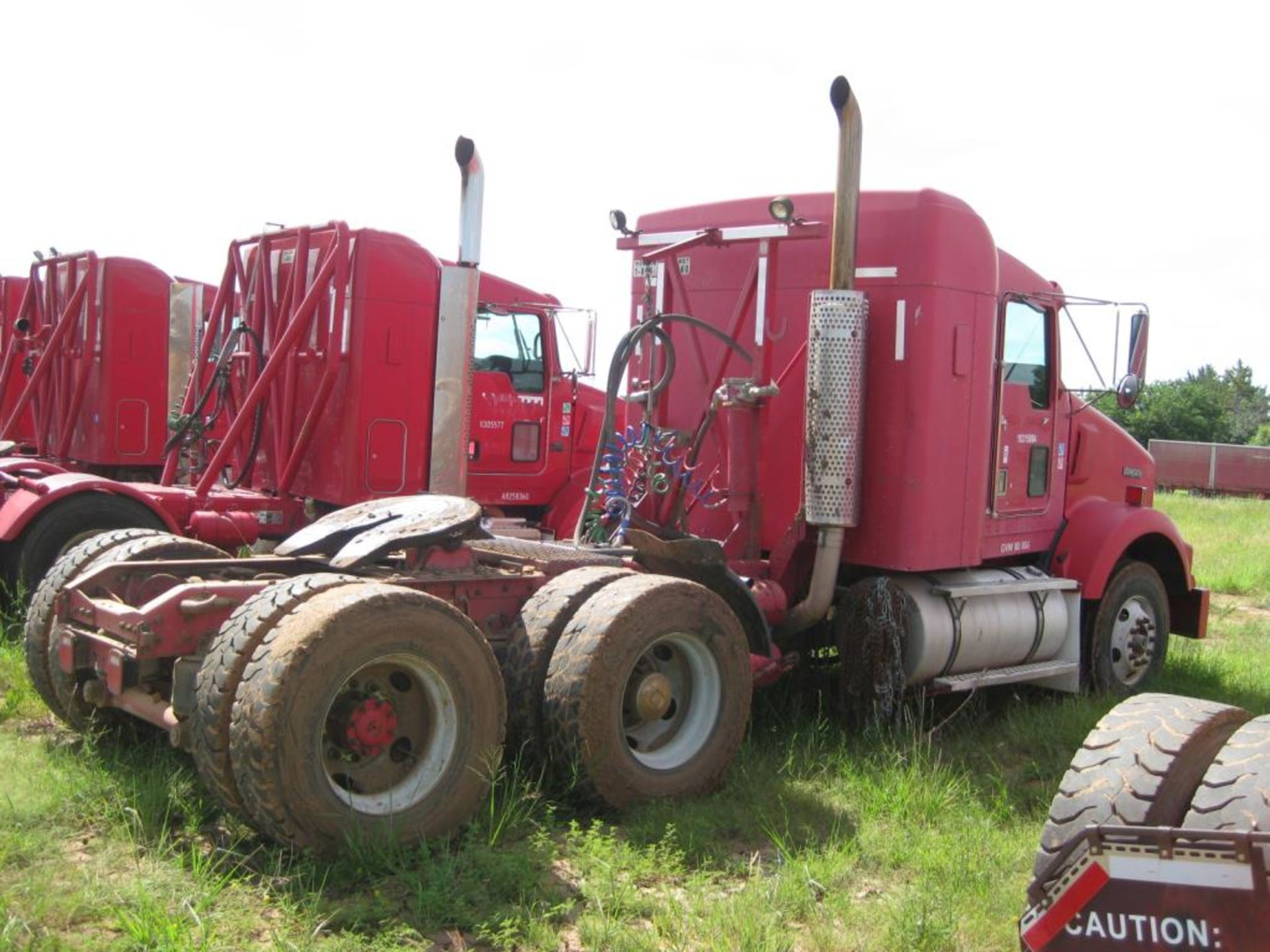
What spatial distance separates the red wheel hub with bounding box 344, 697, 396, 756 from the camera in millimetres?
4387

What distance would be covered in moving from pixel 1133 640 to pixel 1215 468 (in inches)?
1276

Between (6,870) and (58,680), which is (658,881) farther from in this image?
(58,680)

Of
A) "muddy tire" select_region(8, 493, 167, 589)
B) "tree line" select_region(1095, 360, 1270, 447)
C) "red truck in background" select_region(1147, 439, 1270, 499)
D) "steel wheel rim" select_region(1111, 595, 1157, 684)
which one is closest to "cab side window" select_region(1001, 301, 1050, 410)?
"steel wheel rim" select_region(1111, 595, 1157, 684)

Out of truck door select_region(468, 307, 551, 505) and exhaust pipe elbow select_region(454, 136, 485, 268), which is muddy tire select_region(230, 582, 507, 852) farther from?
truck door select_region(468, 307, 551, 505)

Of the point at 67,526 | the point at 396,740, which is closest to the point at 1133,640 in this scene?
the point at 396,740

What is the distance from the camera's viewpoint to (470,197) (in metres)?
6.92

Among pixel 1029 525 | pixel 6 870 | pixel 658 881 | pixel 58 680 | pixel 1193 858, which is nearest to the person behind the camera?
pixel 1193 858

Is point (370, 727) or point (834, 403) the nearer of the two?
point (370, 727)

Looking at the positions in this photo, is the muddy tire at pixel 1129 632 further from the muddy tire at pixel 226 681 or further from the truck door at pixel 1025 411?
the muddy tire at pixel 226 681

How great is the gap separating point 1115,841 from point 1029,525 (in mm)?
5115

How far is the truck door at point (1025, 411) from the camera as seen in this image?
287 inches

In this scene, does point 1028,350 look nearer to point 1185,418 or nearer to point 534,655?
point 534,655

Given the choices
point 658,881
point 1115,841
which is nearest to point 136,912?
point 658,881

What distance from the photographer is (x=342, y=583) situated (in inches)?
177
